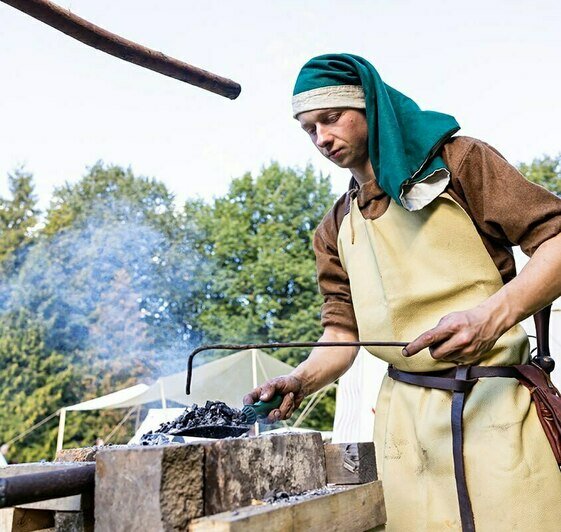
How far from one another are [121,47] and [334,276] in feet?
3.78

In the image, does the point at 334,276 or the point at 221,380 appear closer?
the point at 334,276

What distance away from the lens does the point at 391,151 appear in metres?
1.91

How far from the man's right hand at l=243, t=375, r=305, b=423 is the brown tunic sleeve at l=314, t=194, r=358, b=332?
0.34m

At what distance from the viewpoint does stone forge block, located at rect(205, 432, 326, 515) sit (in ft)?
4.15

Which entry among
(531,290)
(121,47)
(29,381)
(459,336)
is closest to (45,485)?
(459,336)

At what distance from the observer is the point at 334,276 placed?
2428 mm

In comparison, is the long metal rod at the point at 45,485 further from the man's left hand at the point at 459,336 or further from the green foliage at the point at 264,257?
the green foliage at the point at 264,257

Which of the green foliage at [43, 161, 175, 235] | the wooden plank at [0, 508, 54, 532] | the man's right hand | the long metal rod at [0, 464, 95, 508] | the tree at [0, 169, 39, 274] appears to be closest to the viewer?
the long metal rod at [0, 464, 95, 508]

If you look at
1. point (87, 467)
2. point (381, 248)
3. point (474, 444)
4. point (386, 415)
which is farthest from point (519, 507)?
point (87, 467)

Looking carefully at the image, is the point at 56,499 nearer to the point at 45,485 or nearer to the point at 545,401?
the point at 45,485

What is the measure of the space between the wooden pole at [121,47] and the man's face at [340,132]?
0.52 metres

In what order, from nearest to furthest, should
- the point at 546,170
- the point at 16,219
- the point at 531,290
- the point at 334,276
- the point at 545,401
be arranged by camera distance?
the point at 531,290 → the point at 545,401 → the point at 334,276 → the point at 16,219 → the point at 546,170

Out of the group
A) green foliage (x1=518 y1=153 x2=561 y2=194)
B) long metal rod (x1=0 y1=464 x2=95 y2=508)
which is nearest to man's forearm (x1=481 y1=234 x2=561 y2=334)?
long metal rod (x1=0 y1=464 x2=95 y2=508)

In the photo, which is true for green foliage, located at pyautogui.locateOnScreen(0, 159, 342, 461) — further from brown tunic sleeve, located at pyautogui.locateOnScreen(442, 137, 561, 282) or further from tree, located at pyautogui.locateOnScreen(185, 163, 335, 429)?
brown tunic sleeve, located at pyautogui.locateOnScreen(442, 137, 561, 282)
